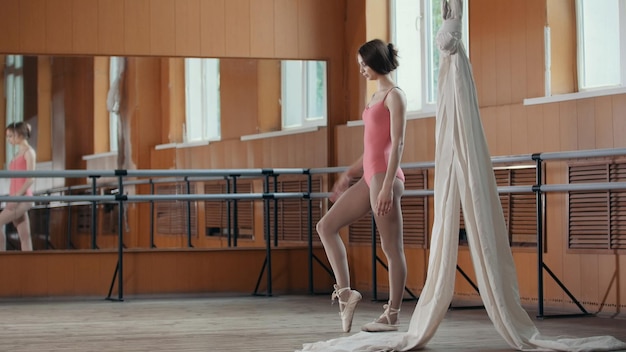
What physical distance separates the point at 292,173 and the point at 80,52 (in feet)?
5.44

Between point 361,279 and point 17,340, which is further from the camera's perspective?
point 361,279

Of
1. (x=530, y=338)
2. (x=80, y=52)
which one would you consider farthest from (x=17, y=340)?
(x=80, y=52)

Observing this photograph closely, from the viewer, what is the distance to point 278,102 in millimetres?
7105

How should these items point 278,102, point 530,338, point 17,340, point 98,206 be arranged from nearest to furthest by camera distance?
point 530,338 < point 17,340 < point 98,206 < point 278,102

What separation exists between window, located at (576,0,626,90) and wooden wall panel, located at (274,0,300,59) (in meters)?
2.19

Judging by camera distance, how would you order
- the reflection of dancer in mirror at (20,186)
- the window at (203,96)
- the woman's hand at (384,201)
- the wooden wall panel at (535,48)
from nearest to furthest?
the woman's hand at (384,201) → the wooden wall panel at (535,48) → the reflection of dancer in mirror at (20,186) → the window at (203,96)

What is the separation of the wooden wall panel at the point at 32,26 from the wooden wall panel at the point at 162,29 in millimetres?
722

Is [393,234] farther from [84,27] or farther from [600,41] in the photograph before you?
[84,27]

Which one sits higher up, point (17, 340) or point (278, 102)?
point (278, 102)

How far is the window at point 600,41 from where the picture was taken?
5527mm

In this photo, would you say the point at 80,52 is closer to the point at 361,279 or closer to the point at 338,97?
the point at 338,97

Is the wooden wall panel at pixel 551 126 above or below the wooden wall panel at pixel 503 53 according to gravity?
below

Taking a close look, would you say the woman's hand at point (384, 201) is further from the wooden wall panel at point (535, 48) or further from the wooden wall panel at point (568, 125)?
the wooden wall panel at point (535, 48)

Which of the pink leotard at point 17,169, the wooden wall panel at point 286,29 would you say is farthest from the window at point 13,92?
the wooden wall panel at point 286,29
